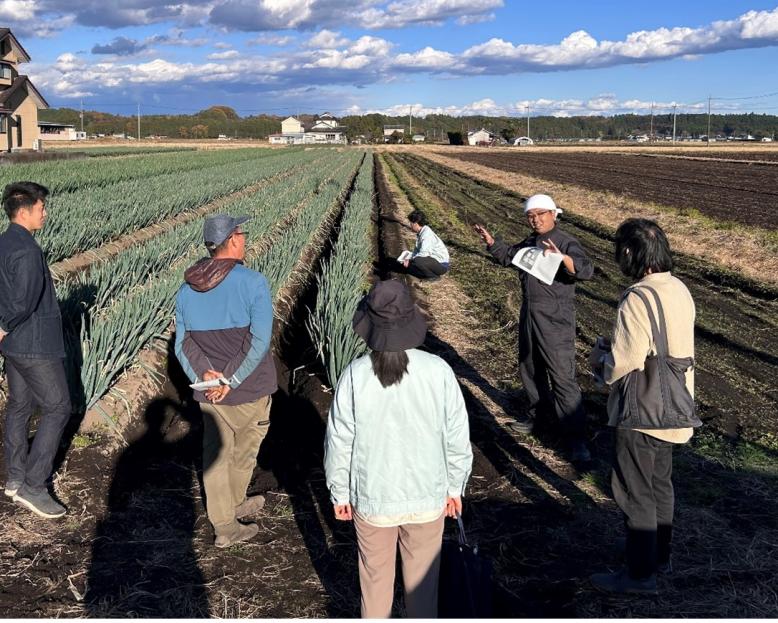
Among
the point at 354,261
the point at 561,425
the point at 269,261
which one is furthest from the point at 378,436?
the point at 354,261

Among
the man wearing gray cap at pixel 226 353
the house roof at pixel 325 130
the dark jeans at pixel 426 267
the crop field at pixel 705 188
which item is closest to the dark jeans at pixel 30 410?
the man wearing gray cap at pixel 226 353

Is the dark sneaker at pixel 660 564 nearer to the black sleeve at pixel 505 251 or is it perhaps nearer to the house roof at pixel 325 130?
the black sleeve at pixel 505 251

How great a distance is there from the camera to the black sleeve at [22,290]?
3.20 metres

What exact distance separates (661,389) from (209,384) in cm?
183

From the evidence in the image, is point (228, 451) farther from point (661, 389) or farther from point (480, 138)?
point (480, 138)

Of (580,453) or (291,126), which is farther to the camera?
(291,126)

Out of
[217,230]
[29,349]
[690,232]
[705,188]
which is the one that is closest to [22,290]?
[29,349]

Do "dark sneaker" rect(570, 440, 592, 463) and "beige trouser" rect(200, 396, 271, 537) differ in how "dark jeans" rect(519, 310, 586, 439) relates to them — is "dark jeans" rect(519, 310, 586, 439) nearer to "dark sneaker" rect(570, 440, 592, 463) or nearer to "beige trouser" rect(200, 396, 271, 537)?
"dark sneaker" rect(570, 440, 592, 463)

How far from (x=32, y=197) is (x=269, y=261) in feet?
11.8

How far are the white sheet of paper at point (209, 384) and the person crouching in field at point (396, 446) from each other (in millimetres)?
966

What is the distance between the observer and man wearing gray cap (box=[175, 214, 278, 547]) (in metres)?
3.06

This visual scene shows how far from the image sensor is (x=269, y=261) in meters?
6.86

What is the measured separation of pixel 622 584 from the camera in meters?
2.96

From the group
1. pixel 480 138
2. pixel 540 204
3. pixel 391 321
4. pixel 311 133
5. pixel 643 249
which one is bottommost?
pixel 391 321
